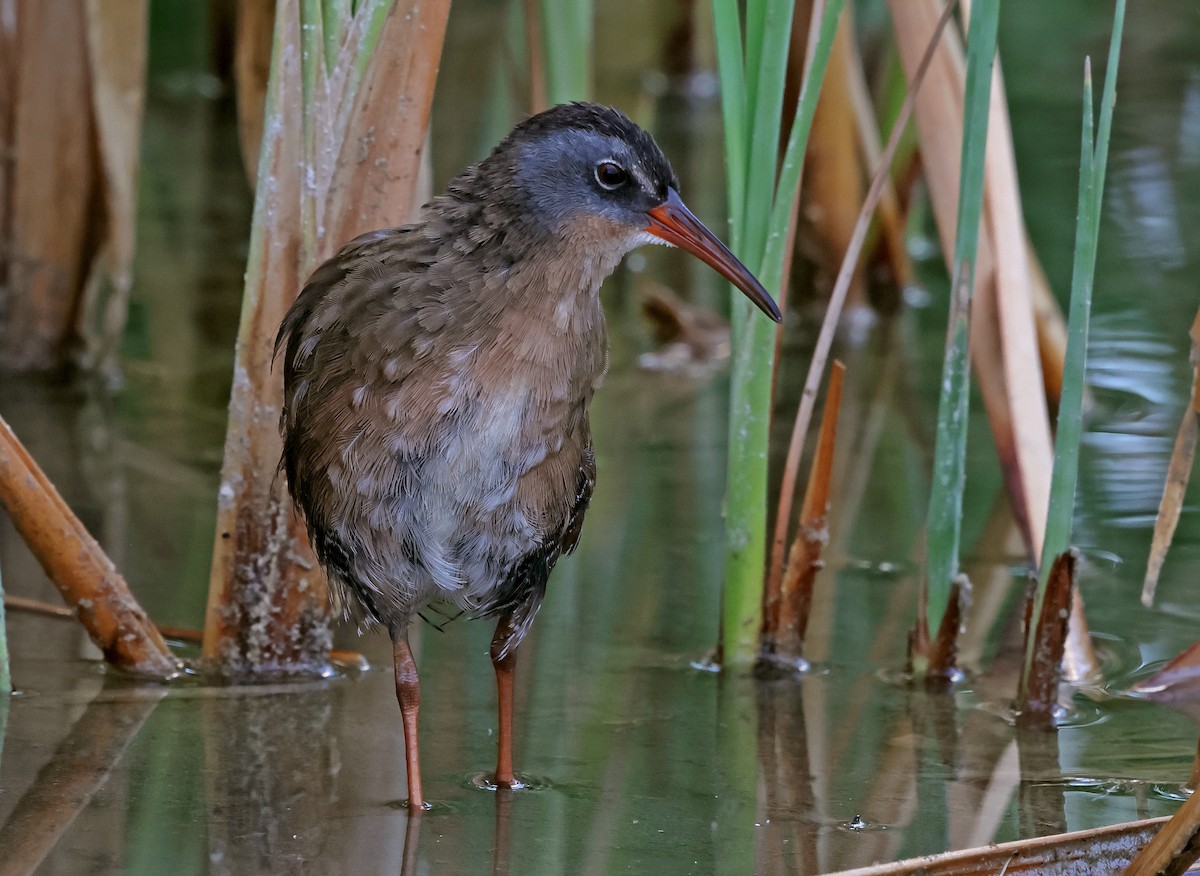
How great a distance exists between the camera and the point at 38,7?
4.96m

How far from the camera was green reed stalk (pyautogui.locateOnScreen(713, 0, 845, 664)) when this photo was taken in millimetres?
3336

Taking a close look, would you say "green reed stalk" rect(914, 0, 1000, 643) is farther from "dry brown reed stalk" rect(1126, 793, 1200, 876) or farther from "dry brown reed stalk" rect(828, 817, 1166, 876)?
"dry brown reed stalk" rect(1126, 793, 1200, 876)

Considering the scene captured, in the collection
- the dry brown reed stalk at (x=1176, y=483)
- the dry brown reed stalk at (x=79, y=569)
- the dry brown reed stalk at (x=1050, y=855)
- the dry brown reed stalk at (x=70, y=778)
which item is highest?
the dry brown reed stalk at (x=1176, y=483)

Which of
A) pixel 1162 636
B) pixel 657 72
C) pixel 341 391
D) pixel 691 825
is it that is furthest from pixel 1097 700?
pixel 657 72

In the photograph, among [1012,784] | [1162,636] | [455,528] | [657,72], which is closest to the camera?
[455,528]

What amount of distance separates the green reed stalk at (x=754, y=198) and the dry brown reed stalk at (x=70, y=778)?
127cm

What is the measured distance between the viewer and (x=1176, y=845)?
2.46 meters

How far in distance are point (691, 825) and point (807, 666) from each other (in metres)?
0.85

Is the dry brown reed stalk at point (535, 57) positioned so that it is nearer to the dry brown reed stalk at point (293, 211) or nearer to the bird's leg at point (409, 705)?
the dry brown reed stalk at point (293, 211)

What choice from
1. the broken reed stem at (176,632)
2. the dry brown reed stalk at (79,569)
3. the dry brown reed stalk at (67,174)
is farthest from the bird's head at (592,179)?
the dry brown reed stalk at (67,174)

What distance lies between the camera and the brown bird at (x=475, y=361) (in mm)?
2873

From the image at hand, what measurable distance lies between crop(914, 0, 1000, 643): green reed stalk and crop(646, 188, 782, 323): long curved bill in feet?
1.71

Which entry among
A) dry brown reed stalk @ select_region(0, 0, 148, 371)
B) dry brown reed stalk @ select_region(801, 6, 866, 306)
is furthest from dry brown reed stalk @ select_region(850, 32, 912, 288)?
dry brown reed stalk @ select_region(0, 0, 148, 371)

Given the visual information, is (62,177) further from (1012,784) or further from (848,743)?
(1012,784)
